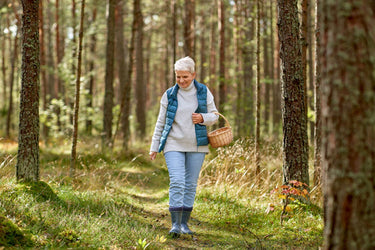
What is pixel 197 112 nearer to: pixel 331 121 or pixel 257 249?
pixel 257 249

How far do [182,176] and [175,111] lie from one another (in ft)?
2.70

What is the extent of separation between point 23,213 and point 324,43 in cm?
349

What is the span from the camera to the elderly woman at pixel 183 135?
4.55 m

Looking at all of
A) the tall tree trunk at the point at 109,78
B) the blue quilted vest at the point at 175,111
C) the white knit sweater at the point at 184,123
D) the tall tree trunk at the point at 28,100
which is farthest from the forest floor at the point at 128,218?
the tall tree trunk at the point at 109,78

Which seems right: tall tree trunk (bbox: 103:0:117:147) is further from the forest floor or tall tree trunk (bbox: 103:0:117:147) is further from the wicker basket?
the wicker basket

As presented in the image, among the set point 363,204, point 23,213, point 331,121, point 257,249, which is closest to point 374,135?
point 331,121

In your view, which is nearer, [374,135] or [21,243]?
[374,135]

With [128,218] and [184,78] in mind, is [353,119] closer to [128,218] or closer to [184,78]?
[184,78]

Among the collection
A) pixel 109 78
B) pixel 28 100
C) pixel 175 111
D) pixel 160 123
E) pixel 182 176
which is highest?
pixel 109 78

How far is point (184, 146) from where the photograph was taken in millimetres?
4641

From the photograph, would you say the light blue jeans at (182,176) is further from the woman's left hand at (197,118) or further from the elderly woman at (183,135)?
the woman's left hand at (197,118)

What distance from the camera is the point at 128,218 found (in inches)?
201

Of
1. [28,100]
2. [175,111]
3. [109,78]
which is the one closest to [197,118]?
[175,111]

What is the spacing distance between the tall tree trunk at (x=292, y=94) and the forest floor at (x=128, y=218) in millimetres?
657
